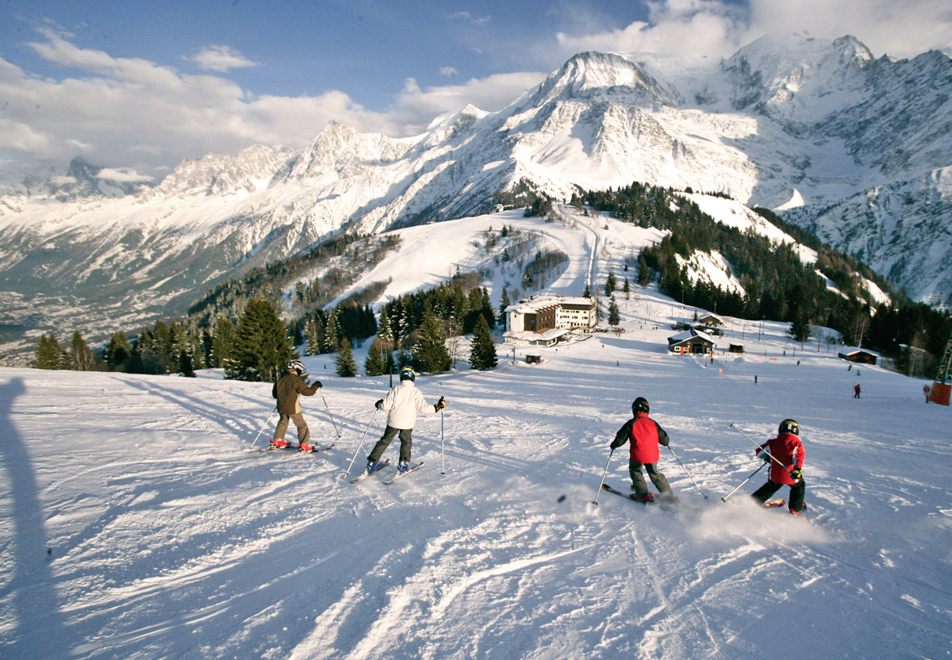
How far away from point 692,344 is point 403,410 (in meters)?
64.0

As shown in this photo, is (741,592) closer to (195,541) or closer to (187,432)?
(195,541)

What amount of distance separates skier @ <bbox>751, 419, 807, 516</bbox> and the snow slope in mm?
370

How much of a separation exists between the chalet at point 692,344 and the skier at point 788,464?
6014cm

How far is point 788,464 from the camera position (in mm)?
6438

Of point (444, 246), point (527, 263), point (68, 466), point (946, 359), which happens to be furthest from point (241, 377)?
point (444, 246)

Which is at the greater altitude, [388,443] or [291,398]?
[291,398]

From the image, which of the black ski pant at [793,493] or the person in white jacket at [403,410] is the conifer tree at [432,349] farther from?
the black ski pant at [793,493]

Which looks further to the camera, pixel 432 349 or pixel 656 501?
pixel 432 349

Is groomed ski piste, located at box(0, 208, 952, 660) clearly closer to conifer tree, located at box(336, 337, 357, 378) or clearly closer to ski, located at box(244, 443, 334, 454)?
ski, located at box(244, 443, 334, 454)

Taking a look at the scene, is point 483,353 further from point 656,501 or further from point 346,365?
point 656,501

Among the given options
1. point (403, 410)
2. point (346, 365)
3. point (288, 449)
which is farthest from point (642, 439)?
point (346, 365)

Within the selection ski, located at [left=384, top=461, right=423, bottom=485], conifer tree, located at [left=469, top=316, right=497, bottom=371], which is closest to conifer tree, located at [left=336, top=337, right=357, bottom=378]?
conifer tree, located at [left=469, top=316, right=497, bottom=371]

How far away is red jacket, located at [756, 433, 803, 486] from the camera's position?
6383 mm

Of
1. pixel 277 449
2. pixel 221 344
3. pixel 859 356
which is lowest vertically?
pixel 859 356
